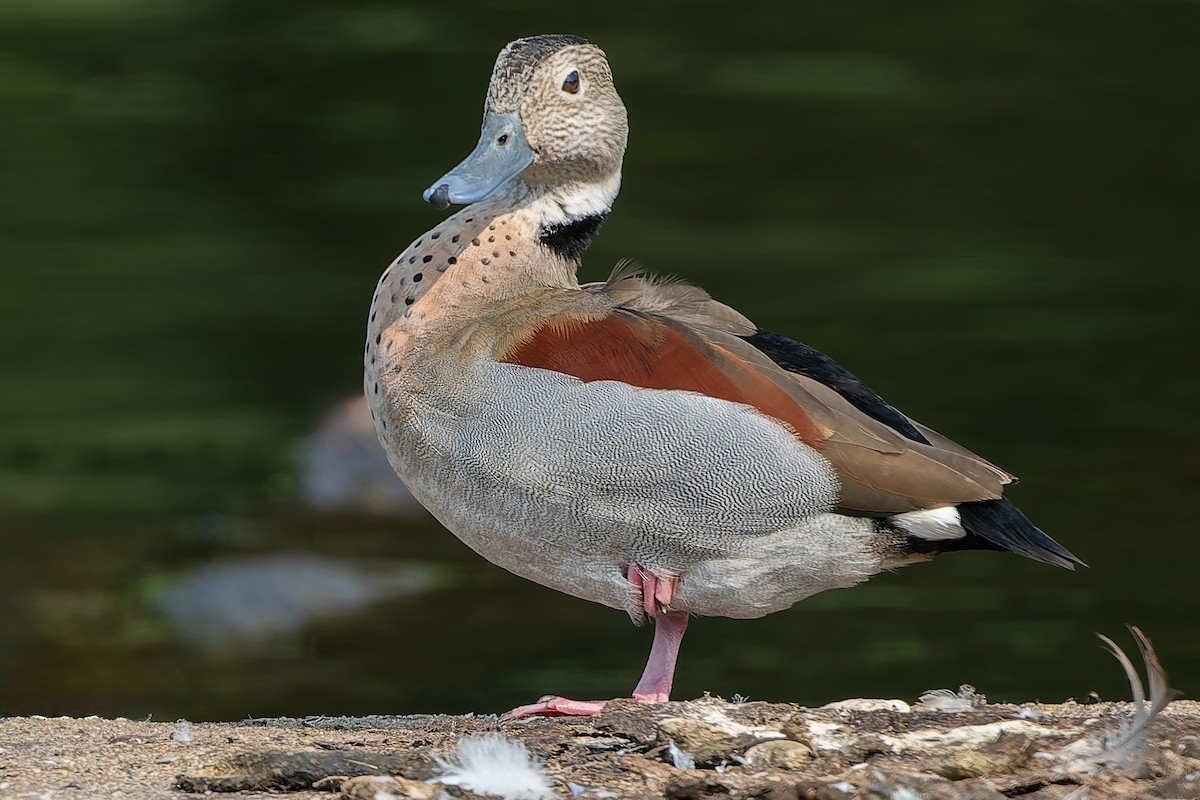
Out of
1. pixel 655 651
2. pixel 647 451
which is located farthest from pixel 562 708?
pixel 647 451

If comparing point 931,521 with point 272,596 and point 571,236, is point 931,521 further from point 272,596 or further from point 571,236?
point 272,596

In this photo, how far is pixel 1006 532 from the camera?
4.29 m

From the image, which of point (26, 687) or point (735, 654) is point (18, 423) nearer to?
point (26, 687)

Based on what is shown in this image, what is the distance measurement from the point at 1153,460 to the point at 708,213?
3.40m

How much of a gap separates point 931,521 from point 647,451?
739mm

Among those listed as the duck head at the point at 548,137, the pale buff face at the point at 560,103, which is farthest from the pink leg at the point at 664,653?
the pale buff face at the point at 560,103

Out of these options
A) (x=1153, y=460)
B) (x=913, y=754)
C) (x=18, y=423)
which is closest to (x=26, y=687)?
(x=18, y=423)

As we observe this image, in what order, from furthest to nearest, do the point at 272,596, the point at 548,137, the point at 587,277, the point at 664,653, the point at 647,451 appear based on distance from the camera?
the point at 587,277, the point at 272,596, the point at 548,137, the point at 664,653, the point at 647,451

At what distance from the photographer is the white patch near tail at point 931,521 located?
13.9 ft

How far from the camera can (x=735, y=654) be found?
777 centimetres

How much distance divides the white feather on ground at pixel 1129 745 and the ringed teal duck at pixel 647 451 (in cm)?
67

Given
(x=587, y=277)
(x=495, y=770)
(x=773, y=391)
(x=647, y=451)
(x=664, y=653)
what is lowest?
(x=495, y=770)

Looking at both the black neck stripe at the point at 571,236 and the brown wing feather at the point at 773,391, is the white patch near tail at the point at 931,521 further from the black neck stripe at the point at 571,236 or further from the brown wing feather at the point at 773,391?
the black neck stripe at the point at 571,236

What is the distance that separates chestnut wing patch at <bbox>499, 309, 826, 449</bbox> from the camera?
166 inches
